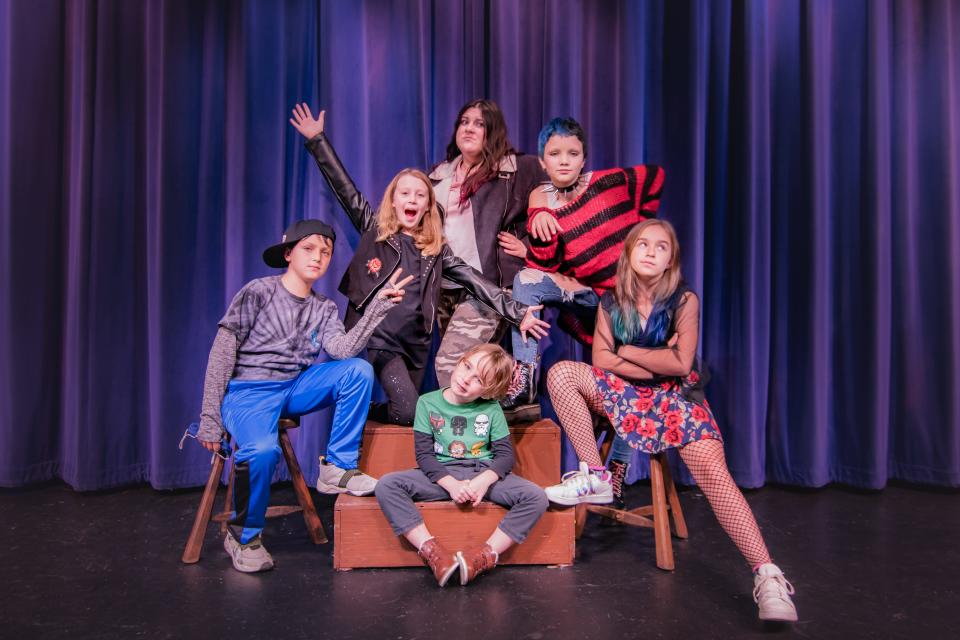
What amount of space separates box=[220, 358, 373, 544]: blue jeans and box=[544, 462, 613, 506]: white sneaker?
0.71m

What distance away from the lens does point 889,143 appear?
11.3 feet

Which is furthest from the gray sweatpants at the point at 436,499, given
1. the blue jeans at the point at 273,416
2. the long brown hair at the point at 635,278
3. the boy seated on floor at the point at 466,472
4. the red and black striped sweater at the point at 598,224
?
the red and black striped sweater at the point at 598,224

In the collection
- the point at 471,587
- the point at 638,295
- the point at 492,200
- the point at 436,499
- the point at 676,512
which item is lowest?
the point at 471,587

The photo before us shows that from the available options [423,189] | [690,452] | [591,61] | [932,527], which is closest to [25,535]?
[423,189]

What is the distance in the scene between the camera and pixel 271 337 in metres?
2.59

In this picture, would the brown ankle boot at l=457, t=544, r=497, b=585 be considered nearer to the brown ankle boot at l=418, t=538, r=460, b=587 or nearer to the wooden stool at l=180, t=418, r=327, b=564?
the brown ankle boot at l=418, t=538, r=460, b=587

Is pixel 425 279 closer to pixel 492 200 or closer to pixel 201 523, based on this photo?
pixel 492 200

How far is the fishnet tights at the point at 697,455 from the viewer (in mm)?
2164

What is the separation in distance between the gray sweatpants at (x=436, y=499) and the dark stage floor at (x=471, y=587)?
169 millimetres

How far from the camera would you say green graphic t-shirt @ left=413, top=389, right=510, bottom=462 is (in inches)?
95.8

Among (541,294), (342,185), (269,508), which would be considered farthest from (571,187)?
(269,508)

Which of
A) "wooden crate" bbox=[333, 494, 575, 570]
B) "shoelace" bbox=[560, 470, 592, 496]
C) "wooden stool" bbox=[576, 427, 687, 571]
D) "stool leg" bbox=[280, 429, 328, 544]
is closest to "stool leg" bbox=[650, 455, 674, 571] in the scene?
"wooden stool" bbox=[576, 427, 687, 571]

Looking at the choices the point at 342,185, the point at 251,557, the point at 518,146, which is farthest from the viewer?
the point at 518,146

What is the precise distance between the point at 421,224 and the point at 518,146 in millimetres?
830
